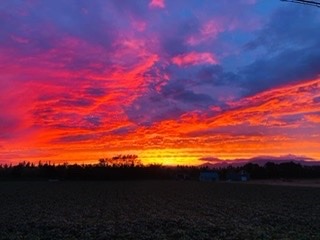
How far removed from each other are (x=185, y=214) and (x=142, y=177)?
116m

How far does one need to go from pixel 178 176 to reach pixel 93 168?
28.9 metres

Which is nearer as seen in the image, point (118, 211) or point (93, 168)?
point (118, 211)

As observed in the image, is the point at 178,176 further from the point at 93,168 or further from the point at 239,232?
the point at 239,232

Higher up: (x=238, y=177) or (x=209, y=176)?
(x=209, y=176)

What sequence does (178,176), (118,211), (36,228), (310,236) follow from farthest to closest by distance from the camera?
1. (178,176)
2. (118,211)
3. (36,228)
4. (310,236)

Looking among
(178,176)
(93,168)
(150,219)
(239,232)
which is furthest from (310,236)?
(93,168)

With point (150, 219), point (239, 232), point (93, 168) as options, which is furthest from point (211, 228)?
point (93, 168)

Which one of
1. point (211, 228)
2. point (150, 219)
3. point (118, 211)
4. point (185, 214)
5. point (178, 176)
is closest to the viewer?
point (211, 228)

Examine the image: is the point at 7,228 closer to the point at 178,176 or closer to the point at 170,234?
the point at 170,234

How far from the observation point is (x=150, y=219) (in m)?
28.5

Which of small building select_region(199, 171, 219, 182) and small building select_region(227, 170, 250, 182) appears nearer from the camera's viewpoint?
small building select_region(227, 170, 250, 182)

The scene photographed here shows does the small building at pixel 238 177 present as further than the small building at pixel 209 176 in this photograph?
No

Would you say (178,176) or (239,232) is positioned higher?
Answer: (178,176)

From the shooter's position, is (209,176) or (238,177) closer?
(238,177)
